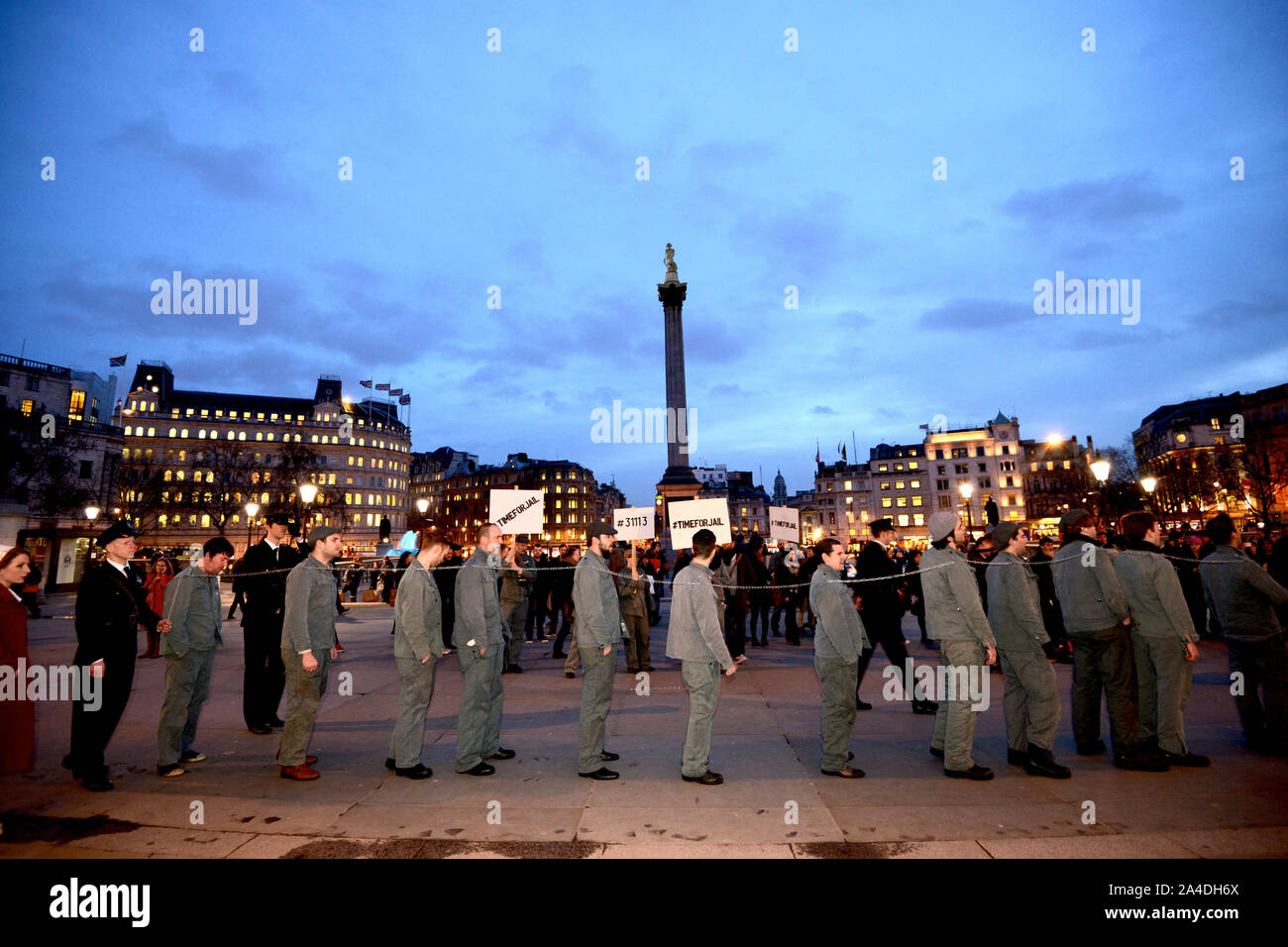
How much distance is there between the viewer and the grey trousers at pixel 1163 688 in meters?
6.17

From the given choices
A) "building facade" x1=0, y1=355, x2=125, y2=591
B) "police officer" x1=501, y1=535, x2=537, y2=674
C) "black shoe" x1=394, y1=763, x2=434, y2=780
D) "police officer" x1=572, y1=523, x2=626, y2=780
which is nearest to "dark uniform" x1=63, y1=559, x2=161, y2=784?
"black shoe" x1=394, y1=763, x2=434, y2=780

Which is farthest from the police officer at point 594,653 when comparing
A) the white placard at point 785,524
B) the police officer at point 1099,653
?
the white placard at point 785,524

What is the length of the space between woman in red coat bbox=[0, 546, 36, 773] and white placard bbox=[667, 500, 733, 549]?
30.7ft

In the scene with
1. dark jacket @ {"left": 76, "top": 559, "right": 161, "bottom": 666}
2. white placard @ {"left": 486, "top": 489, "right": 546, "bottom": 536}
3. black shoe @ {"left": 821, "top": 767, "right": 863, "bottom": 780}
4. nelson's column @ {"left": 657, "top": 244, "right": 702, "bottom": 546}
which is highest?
nelson's column @ {"left": 657, "top": 244, "right": 702, "bottom": 546}

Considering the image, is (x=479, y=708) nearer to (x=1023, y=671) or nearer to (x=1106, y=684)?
(x=1023, y=671)

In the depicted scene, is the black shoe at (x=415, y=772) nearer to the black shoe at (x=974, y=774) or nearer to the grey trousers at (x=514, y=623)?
the black shoe at (x=974, y=774)

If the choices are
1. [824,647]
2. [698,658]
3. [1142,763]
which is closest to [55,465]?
[698,658]

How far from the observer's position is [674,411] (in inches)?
1468

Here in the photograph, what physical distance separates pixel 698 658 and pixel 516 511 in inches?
307

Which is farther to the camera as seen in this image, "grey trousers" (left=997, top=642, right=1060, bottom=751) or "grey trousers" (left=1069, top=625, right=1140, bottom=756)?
"grey trousers" (left=1069, top=625, right=1140, bottom=756)

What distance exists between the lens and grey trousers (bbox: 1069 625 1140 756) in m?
6.25

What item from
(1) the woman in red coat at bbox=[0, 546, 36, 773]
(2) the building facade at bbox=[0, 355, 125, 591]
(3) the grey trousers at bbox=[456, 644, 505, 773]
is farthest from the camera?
(2) the building facade at bbox=[0, 355, 125, 591]

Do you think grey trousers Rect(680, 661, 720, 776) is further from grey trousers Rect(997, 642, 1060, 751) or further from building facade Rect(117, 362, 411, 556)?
building facade Rect(117, 362, 411, 556)
